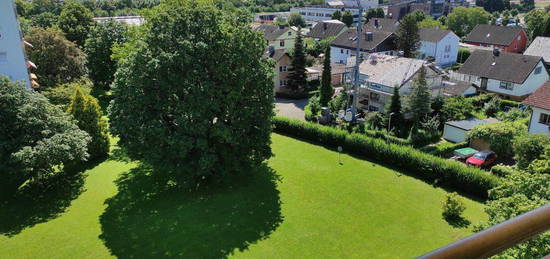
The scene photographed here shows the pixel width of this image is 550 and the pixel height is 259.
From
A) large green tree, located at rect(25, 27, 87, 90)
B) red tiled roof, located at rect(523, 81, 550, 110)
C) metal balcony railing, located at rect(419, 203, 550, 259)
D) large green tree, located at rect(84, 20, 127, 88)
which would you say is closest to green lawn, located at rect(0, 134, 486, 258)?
red tiled roof, located at rect(523, 81, 550, 110)

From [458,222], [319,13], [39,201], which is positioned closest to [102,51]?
[39,201]

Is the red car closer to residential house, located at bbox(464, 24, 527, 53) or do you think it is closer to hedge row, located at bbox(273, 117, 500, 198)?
hedge row, located at bbox(273, 117, 500, 198)

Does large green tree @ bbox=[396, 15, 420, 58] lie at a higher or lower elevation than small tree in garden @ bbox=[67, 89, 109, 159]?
higher

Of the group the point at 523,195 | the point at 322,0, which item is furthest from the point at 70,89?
the point at 322,0

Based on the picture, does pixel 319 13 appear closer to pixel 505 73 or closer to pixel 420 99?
pixel 505 73

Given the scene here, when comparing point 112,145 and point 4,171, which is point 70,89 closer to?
point 112,145

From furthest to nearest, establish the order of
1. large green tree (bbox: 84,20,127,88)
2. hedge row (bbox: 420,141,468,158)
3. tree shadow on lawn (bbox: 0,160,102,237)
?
large green tree (bbox: 84,20,127,88), hedge row (bbox: 420,141,468,158), tree shadow on lawn (bbox: 0,160,102,237)
